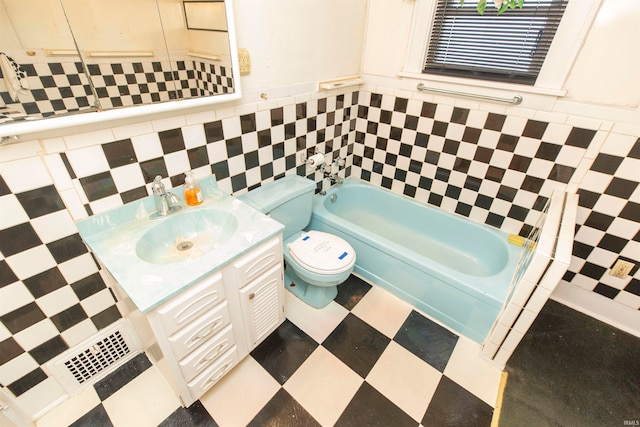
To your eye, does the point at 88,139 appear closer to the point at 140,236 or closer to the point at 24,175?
the point at 24,175

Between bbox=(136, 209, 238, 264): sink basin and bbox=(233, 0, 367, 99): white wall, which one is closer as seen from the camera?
bbox=(136, 209, 238, 264): sink basin

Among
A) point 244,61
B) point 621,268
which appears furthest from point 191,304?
point 621,268

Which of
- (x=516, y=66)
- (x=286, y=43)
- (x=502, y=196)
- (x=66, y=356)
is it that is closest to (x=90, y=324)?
(x=66, y=356)

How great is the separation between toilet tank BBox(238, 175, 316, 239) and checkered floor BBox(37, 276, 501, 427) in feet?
1.90

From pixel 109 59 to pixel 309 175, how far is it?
1258 millimetres

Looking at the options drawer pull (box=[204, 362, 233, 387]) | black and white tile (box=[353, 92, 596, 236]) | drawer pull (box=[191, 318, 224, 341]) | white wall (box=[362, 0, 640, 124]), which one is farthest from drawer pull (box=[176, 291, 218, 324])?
white wall (box=[362, 0, 640, 124])

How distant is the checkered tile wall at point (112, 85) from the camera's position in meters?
0.90

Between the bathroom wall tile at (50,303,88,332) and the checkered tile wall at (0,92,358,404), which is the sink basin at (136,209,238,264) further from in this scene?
the bathroom wall tile at (50,303,88,332)

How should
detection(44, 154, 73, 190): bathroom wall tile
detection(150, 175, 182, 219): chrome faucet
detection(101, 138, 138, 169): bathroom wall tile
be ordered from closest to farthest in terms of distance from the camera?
detection(44, 154, 73, 190): bathroom wall tile, detection(101, 138, 138, 169): bathroom wall tile, detection(150, 175, 182, 219): chrome faucet

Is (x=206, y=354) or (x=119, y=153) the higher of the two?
(x=119, y=153)

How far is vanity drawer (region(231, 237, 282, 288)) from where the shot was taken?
1.15m

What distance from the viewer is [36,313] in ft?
3.62

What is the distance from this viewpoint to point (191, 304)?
1.01m

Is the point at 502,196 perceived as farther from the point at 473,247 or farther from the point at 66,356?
the point at 66,356
